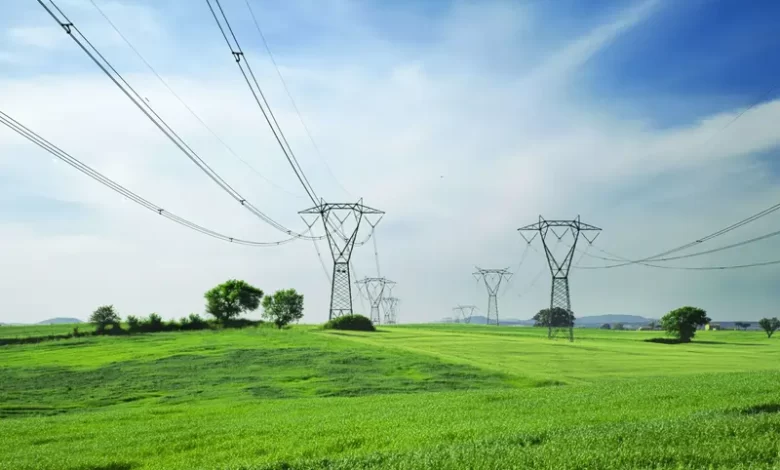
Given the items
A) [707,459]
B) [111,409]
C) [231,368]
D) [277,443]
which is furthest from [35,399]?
[707,459]

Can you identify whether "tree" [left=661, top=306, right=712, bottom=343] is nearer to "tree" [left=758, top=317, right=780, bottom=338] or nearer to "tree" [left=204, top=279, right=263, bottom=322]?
"tree" [left=758, top=317, right=780, bottom=338]

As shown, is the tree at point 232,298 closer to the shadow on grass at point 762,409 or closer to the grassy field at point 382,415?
the grassy field at point 382,415

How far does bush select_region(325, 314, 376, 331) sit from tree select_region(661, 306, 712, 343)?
52.9 m

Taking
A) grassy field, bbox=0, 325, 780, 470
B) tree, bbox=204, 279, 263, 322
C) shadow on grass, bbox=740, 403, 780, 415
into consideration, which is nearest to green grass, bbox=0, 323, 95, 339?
tree, bbox=204, 279, 263, 322

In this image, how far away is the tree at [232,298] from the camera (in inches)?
5797

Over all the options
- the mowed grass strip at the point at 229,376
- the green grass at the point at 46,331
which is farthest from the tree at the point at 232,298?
the mowed grass strip at the point at 229,376

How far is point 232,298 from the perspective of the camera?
484ft

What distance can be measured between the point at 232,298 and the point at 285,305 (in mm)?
19844

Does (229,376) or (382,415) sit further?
(229,376)

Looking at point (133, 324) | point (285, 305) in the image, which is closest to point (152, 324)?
point (133, 324)

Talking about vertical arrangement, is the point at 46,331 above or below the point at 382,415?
above

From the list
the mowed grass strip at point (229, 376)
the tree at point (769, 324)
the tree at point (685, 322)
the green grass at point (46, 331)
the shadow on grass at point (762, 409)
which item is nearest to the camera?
the shadow on grass at point (762, 409)

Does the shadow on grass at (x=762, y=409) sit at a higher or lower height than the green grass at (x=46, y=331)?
lower

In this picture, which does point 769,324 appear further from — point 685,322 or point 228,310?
point 228,310
